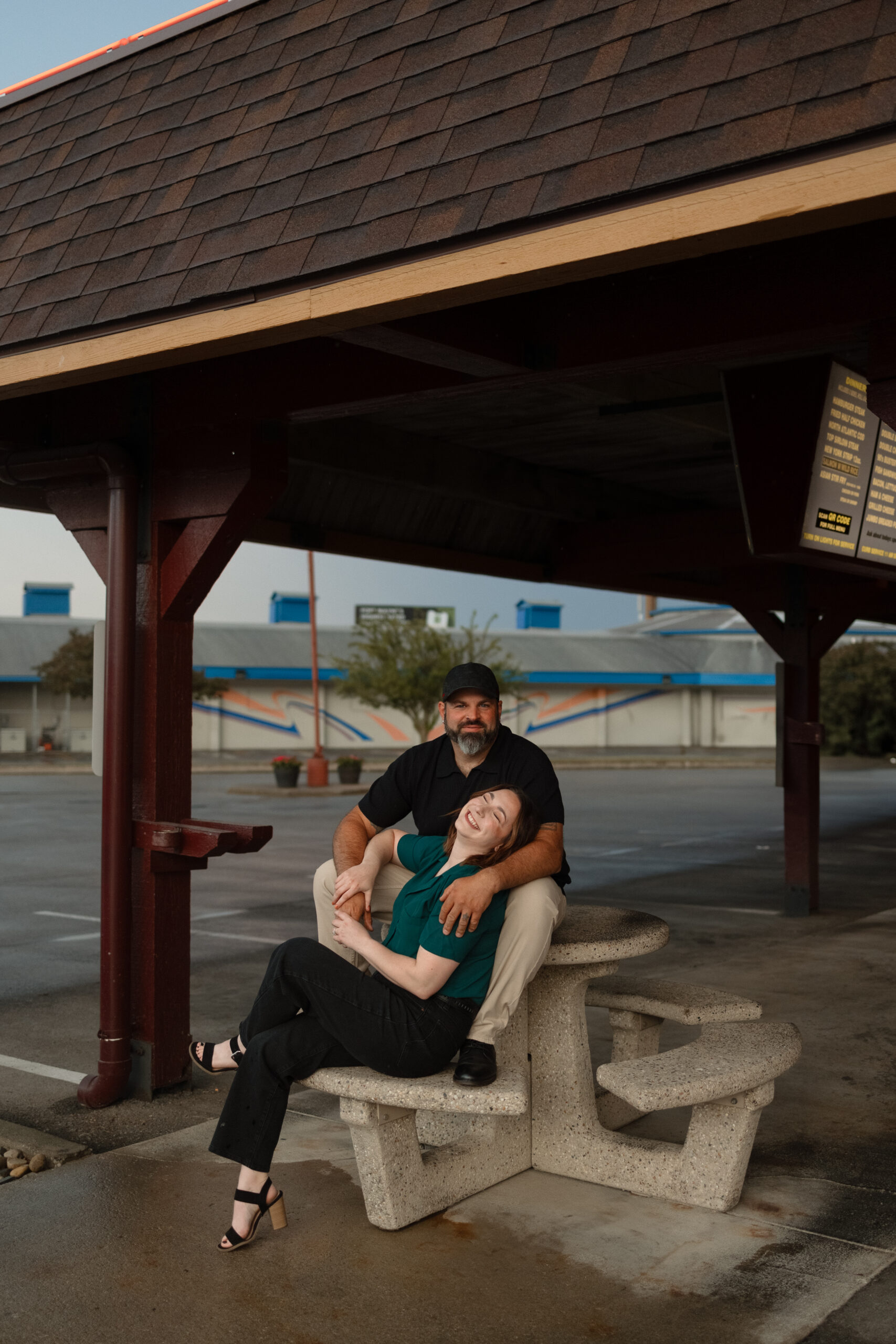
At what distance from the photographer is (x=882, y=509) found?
22.7ft

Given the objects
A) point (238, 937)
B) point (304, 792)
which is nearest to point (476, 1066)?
point (238, 937)

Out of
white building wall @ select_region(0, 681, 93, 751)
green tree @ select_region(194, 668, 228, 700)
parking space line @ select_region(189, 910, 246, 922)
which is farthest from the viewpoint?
white building wall @ select_region(0, 681, 93, 751)

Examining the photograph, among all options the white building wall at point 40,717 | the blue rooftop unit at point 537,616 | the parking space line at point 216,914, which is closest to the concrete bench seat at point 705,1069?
the parking space line at point 216,914

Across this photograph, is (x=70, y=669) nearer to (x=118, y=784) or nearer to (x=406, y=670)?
(x=406, y=670)

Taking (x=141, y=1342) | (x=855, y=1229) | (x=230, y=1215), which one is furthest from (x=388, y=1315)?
(x=855, y=1229)

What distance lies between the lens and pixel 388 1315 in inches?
135

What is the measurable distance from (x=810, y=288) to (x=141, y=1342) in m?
3.57

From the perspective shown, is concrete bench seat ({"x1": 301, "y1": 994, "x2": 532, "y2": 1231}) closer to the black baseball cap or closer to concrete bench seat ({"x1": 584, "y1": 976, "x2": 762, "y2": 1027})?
concrete bench seat ({"x1": 584, "y1": 976, "x2": 762, "y2": 1027})

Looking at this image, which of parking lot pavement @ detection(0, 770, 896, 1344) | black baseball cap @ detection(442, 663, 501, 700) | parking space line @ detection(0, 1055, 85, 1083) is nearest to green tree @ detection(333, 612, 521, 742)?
parking lot pavement @ detection(0, 770, 896, 1344)

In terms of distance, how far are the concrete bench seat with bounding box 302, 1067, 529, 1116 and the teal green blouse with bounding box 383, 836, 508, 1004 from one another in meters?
0.30

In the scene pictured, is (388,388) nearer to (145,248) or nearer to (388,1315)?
(145,248)

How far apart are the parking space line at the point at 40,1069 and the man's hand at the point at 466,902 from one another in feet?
9.10

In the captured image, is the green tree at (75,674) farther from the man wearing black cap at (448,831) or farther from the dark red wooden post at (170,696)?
the man wearing black cap at (448,831)

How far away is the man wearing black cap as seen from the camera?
3967mm
